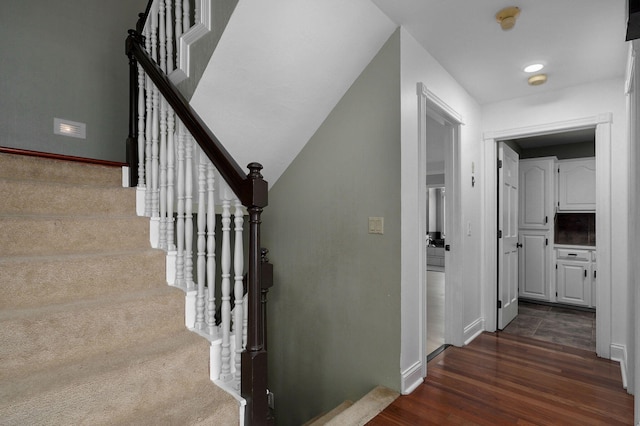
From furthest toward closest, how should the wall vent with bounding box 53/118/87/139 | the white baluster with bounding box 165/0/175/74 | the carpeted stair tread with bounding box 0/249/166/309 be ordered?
the wall vent with bounding box 53/118/87/139, the white baluster with bounding box 165/0/175/74, the carpeted stair tread with bounding box 0/249/166/309

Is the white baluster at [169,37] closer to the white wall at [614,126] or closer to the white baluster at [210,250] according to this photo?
the white baluster at [210,250]

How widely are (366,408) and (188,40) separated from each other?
2574mm

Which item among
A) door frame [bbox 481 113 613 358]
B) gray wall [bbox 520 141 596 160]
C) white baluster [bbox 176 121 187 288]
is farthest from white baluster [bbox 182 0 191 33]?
gray wall [bbox 520 141 596 160]

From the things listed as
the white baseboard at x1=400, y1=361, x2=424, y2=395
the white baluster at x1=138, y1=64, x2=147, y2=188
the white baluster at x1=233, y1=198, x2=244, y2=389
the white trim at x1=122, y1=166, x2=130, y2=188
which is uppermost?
the white baluster at x1=138, y1=64, x2=147, y2=188

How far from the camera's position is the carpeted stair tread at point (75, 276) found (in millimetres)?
1418

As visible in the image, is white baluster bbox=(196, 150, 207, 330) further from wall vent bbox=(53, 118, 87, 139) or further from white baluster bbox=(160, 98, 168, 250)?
wall vent bbox=(53, 118, 87, 139)

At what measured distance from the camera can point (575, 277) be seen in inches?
187

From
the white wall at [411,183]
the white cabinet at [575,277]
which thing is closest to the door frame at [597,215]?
the white wall at [411,183]

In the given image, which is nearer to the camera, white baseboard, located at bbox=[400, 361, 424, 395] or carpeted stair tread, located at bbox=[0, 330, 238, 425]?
carpeted stair tread, located at bbox=[0, 330, 238, 425]

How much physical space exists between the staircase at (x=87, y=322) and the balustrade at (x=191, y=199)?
10cm

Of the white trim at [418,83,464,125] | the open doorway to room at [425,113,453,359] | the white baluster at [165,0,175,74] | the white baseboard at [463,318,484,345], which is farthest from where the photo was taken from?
the open doorway to room at [425,113,453,359]

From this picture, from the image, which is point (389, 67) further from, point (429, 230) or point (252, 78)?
point (429, 230)

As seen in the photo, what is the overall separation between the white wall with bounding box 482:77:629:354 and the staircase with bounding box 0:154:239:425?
338cm

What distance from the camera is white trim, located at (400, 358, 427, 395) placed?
90.0 inches
